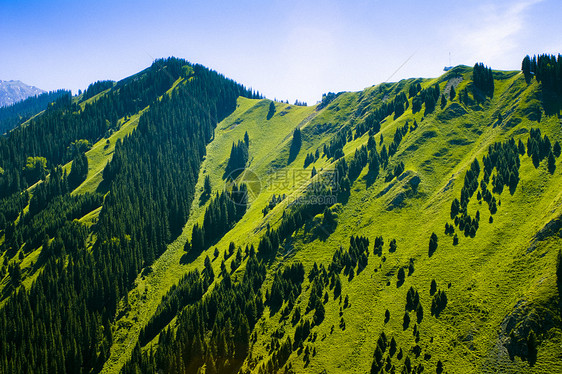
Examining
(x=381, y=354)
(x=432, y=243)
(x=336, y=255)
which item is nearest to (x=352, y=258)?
(x=336, y=255)

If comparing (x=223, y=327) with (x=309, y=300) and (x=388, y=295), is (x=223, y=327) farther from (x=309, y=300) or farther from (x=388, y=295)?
(x=388, y=295)

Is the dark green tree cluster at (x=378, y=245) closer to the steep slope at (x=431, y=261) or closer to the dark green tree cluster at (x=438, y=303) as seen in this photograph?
the steep slope at (x=431, y=261)

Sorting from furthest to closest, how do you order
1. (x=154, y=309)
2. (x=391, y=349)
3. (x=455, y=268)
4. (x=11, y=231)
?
(x=11, y=231) → (x=154, y=309) → (x=455, y=268) → (x=391, y=349)

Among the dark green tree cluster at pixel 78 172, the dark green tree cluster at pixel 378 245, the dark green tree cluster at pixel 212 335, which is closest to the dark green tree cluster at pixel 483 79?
the dark green tree cluster at pixel 378 245

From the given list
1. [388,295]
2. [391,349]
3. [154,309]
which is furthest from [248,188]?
[391,349]

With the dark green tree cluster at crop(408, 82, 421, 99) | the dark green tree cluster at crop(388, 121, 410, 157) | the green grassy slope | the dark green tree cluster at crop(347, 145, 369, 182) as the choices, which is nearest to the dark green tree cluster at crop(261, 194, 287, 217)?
the green grassy slope
